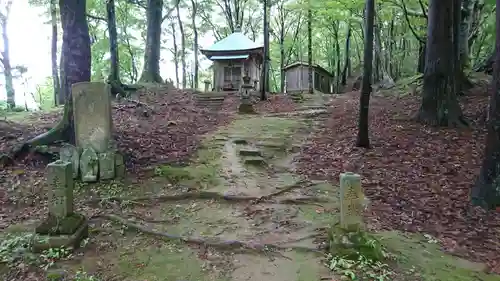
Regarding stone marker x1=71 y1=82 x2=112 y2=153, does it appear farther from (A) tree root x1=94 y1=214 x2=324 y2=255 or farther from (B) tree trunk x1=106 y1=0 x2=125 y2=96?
(B) tree trunk x1=106 y1=0 x2=125 y2=96

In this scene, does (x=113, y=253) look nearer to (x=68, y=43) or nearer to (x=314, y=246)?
(x=314, y=246)

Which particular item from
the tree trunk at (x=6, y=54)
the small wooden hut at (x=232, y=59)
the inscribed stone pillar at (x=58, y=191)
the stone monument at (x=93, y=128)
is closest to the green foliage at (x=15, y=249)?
the inscribed stone pillar at (x=58, y=191)

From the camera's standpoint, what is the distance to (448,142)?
25.5 feet

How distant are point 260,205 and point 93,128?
337 cm

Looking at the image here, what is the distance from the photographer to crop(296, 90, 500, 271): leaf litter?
4.76m

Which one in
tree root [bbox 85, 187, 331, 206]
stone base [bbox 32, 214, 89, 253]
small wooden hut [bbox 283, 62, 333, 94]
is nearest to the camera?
stone base [bbox 32, 214, 89, 253]

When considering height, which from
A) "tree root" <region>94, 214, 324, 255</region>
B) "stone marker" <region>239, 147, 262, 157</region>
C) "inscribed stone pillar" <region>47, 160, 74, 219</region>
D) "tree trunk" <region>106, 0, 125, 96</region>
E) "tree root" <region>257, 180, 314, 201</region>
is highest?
"tree trunk" <region>106, 0, 125, 96</region>

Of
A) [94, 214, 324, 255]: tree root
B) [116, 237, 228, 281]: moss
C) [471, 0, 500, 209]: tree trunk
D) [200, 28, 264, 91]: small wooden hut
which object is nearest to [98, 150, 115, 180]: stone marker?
[94, 214, 324, 255]: tree root

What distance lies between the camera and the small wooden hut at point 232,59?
2112 centimetres

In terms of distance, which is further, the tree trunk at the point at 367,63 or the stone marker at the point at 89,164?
the tree trunk at the point at 367,63

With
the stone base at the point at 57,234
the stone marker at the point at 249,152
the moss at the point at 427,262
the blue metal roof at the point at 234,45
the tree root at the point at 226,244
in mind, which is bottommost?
the moss at the point at 427,262

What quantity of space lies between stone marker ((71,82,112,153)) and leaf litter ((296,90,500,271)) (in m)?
4.12

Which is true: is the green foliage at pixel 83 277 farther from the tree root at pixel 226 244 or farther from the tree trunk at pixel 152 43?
the tree trunk at pixel 152 43

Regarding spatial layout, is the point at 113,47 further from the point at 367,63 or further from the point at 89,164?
the point at 367,63
